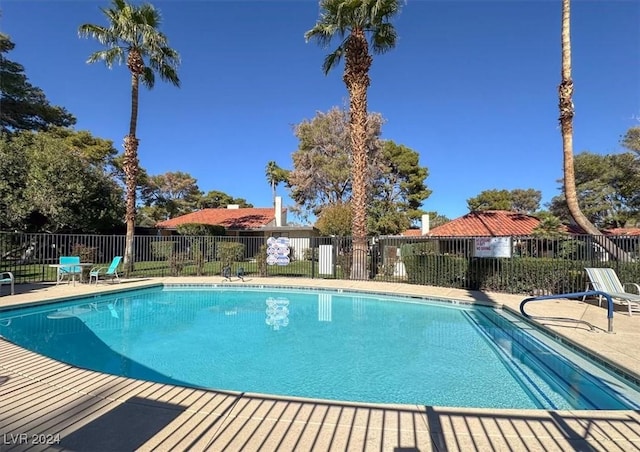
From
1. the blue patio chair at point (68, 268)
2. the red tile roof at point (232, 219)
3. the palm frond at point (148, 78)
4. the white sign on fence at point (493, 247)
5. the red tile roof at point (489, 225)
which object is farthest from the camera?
the red tile roof at point (232, 219)

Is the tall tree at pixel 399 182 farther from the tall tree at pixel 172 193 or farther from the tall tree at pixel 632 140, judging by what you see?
the tall tree at pixel 172 193

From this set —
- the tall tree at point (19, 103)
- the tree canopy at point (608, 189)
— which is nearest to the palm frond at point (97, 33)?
the tall tree at point (19, 103)

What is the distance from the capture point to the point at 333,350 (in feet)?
22.8

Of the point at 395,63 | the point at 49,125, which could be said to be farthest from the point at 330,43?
the point at 49,125

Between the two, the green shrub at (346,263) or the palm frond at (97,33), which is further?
the green shrub at (346,263)

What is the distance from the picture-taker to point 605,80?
1449cm

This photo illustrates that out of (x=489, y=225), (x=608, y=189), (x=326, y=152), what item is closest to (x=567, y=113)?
(x=489, y=225)

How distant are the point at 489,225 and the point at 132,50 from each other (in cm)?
2081

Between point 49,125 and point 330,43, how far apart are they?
24.3 metres

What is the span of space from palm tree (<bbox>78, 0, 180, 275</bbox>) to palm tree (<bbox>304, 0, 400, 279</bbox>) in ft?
Answer: 23.1

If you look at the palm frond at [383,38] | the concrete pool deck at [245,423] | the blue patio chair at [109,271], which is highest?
the palm frond at [383,38]

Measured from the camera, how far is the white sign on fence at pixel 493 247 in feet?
39.6

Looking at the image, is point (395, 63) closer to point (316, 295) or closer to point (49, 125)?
point (316, 295)

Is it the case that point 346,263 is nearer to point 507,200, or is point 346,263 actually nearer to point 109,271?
point 109,271
